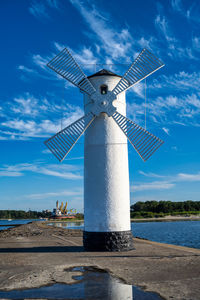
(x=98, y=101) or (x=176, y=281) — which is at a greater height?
(x=98, y=101)

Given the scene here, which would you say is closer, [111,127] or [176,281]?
[176,281]

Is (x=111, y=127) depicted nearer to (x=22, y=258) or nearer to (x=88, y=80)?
(x=88, y=80)

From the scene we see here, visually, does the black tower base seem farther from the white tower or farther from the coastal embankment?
the coastal embankment

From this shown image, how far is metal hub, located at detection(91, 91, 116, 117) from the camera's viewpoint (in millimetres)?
12219

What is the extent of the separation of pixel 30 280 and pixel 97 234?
517cm

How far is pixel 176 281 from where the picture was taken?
646cm

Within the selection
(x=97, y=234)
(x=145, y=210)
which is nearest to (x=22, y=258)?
(x=97, y=234)

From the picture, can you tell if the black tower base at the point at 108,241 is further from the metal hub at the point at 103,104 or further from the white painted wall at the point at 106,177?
the metal hub at the point at 103,104

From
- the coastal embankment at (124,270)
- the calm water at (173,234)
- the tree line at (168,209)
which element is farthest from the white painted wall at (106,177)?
the tree line at (168,209)

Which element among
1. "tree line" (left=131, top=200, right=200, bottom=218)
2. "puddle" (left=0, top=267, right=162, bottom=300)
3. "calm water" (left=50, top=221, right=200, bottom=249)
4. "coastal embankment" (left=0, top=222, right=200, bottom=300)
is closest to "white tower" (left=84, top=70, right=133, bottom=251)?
"coastal embankment" (left=0, top=222, right=200, bottom=300)

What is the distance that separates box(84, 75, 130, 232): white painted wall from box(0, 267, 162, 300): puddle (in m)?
4.95

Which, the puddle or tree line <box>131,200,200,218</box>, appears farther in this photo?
tree line <box>131,200,200,218</box>

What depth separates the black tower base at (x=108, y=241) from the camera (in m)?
11.5

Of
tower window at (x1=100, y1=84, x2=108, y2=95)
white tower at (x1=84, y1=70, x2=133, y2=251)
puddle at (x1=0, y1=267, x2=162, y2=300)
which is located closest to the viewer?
puddle at (x1=0, y1=267, x2=162, y2=300)
